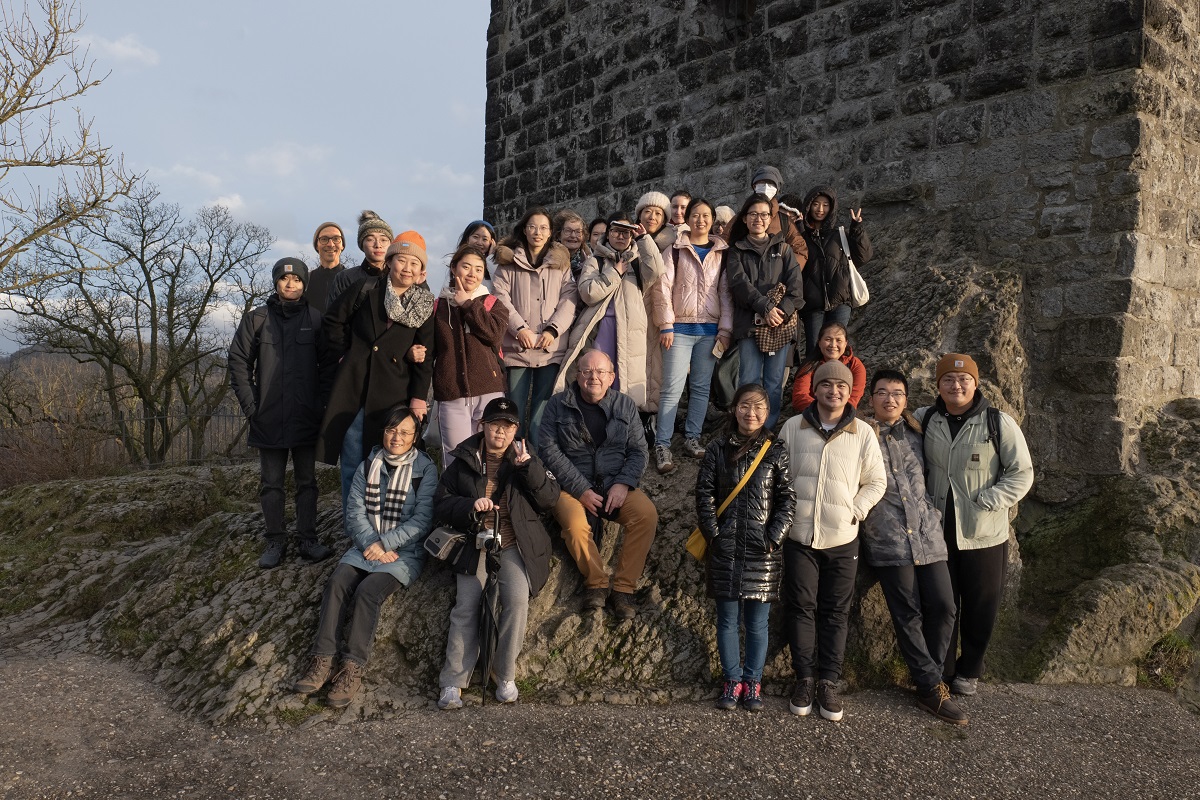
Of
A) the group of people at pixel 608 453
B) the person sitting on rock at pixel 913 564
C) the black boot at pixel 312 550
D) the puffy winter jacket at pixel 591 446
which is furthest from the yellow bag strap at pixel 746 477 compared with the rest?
the black boot at pixel 312 550

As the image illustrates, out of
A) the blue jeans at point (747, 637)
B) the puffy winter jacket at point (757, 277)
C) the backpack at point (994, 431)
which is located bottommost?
the blue jeans at point (747, 637)

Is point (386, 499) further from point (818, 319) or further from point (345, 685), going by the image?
point (818, 319)

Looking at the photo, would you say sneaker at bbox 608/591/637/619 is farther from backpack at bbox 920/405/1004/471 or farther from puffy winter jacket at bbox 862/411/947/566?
backpack at bbox 920/405/1004/471

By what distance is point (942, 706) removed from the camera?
3.97 m

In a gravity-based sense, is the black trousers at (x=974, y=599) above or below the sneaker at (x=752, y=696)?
above

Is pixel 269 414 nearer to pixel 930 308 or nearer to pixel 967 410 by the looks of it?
pixel 967 410

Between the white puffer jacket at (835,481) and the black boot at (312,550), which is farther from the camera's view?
the black boot at (312,550)

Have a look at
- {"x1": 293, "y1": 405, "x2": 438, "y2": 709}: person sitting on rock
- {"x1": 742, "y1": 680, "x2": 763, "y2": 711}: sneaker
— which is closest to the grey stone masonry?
{"x1": 742, "y1": 680, "x2": 763, "y2": 711}: sneaker

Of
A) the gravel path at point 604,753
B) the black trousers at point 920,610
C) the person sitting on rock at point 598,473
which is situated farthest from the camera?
the person sitting on rock at point 598,473

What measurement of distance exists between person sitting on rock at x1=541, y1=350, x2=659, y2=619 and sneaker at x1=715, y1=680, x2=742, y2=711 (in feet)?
2.06

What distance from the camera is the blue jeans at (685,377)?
5410 millimetres

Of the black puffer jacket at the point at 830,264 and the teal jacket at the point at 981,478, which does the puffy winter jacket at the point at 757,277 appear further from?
the teal jacket at the point at 981,478

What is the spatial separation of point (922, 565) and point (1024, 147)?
3.48 m

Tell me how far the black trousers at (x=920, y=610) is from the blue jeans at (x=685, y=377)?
1.69m
